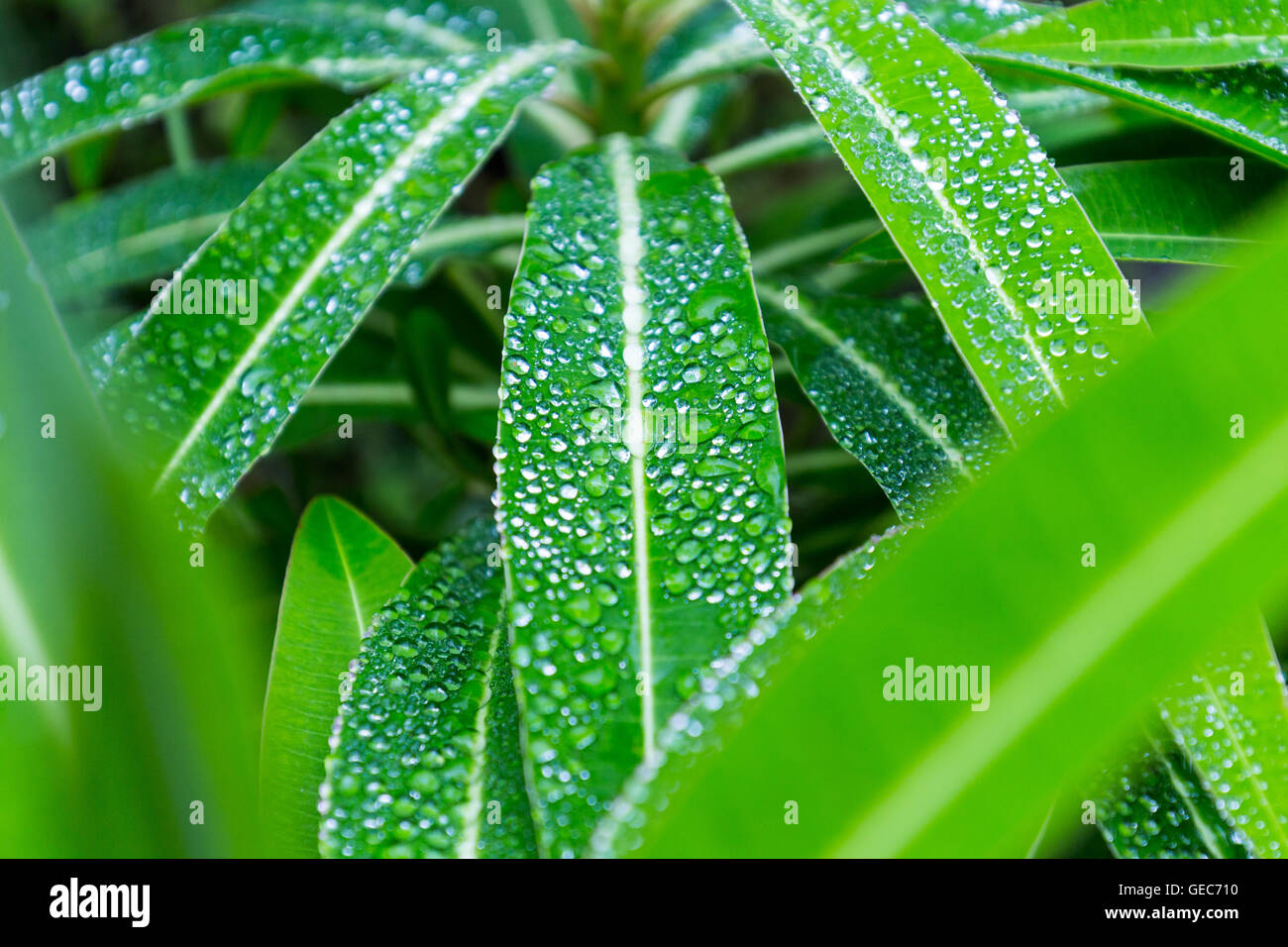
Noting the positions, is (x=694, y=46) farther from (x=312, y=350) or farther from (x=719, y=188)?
(x=312, y=350)

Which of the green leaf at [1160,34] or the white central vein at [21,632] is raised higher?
the green leaf at [1160,34]

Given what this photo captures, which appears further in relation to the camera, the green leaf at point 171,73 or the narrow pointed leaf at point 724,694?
the green leaf at point 171,73

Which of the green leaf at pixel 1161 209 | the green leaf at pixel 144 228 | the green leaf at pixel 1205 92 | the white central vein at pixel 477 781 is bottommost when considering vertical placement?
the white central vein at pixel 477 781

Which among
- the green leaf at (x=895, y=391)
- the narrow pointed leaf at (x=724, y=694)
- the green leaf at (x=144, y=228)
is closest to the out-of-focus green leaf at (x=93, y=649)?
the narrow pointed leaf at (x=724, y=694)

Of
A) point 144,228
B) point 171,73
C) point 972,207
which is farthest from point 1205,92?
point 144,228

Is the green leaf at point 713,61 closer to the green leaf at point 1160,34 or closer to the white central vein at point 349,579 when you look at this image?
the green leaf at point 1160,34

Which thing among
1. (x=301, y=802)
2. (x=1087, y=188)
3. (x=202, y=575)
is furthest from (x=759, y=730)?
(x=1087, y=188)
